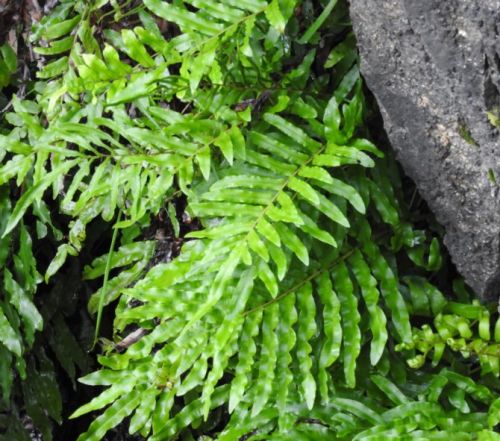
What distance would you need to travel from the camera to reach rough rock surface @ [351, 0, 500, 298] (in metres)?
1.71

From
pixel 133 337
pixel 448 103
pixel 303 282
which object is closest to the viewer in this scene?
pixel 448 103

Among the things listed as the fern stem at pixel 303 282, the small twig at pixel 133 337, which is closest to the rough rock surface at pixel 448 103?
the fern stem at pixel 303 282

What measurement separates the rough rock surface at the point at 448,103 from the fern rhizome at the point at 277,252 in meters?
0.13

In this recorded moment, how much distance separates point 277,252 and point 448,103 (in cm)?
55

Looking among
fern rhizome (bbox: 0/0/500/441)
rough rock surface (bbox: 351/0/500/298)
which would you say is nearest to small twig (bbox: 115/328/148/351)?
fern rhizome (bbox: 0/0/500/441)

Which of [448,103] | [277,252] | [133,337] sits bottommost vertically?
[133,337]

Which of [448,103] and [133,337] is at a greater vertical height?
[448,103]

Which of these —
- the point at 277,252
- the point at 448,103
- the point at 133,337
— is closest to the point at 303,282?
the point at 277,252

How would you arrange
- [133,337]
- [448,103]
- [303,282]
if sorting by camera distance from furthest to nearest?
1. [133,337]
2. [303,282]
3. [448,103]

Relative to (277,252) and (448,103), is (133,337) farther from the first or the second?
(448,103)

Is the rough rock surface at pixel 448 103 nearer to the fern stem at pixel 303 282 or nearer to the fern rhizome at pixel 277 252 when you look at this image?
the fern rhizome at pixel 277 252

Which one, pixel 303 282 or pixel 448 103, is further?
pixel 303 282

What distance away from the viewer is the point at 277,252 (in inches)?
76.9

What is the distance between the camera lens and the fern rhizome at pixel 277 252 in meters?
2.03
